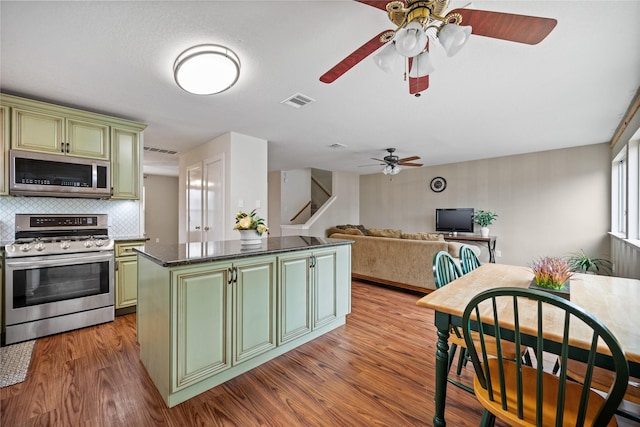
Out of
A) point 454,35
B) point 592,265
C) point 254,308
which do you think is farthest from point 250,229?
point 592,265

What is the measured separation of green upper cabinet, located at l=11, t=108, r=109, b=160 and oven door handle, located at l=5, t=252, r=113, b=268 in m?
1.11

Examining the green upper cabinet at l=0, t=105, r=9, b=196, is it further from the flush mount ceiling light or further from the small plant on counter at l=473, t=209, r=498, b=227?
the small plant on counter at l=473, t=209, r=498, b=227

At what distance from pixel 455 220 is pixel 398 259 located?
2910 mm

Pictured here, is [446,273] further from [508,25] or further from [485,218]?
[485,218]

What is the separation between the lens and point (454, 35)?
128 centimetres

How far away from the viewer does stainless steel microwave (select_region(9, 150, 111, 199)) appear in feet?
8.79

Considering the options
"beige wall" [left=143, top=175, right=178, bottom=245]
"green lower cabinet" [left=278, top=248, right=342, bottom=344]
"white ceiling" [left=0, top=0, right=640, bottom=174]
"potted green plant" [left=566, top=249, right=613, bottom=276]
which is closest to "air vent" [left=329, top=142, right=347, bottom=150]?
"white ceiling" [left=0, top=0, right=640, bottom=174]

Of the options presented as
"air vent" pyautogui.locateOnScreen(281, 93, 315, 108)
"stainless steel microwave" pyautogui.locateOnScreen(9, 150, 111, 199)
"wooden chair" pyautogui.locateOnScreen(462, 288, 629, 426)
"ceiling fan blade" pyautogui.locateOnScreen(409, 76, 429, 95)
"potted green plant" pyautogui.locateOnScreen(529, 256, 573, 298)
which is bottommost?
"wooden chair" pyautogui.locateOnScreen(462, 288, 629, 426)

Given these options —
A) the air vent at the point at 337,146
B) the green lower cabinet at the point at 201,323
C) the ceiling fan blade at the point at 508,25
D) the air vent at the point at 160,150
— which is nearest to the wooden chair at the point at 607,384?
the ceiling fan blade at the point at 508,25

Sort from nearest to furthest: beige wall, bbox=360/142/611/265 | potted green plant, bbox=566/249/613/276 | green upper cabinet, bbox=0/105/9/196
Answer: green upper cabinet, bbox=0/105/9/196 < potted green plant, bbox=566/249/613/276 < beige wall, bbox=360/142/611/265

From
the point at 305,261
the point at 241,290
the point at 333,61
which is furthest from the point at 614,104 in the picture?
the point at 241,290

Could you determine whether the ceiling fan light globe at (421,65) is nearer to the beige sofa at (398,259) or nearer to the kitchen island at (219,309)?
the kitchen island at (219,309)

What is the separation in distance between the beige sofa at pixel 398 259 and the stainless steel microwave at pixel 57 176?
3.25 meters

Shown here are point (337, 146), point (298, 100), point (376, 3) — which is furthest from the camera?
point (337, 146)
